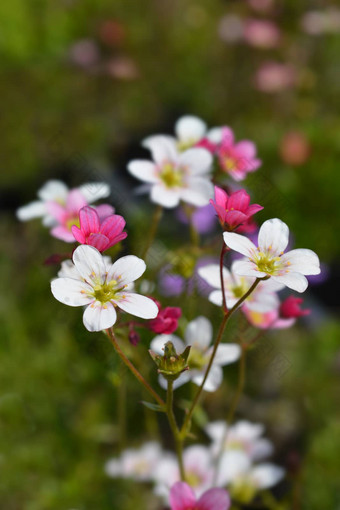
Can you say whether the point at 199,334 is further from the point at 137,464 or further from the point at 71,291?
the point at 137,464

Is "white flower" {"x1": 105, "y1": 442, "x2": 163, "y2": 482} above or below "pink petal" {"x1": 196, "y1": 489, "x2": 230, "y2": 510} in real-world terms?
above

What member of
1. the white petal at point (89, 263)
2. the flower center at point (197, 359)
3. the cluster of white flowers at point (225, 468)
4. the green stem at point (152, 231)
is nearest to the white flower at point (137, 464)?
the cluster of white flowers at point (225, 468)

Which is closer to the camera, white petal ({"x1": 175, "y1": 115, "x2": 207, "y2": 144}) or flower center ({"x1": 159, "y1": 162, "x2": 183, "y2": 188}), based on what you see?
flower center ({"x1": 159, "y1": 162, "x2": 183, "y2": 188})

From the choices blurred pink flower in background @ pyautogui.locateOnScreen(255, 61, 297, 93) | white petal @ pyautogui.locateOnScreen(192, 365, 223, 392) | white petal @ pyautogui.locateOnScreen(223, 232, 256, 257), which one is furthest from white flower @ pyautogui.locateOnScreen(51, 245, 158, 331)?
blurred pink flower in background @ pyautogui.locateOnScreen(255, 61, 297, 93)

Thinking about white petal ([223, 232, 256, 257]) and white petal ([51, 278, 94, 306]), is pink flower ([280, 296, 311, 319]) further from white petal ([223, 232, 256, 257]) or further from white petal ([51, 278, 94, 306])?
white petal ([51, 278, 94, 306])

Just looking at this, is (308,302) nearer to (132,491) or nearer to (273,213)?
(132,491)

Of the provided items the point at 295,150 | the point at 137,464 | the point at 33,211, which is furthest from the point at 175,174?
the point at 295,150

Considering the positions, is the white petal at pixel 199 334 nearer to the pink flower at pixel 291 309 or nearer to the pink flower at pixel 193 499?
the pink flower at pixel 291 309
